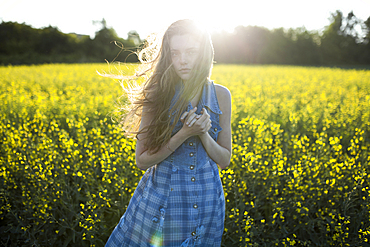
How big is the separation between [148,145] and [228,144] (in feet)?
1.60

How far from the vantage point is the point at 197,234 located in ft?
4.47

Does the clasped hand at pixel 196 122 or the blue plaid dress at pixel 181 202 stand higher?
the clasped hand at pixel 196 122

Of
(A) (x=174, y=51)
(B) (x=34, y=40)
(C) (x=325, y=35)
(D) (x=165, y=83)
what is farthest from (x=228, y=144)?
(C) (x=325, y=35)

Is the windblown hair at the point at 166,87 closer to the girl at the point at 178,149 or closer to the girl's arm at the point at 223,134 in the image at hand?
the girl at the point at 178,149

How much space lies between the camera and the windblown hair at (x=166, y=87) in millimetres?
1311

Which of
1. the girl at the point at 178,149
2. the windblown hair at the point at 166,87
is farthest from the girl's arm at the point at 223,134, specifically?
the windblown hair at the point at 166,87

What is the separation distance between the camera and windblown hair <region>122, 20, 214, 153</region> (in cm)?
131

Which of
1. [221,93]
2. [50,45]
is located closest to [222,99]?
[221,93]

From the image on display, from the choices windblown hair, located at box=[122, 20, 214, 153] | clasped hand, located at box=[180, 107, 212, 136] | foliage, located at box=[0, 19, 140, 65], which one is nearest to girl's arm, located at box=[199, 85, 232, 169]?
windblown hair, located at box=[122, 20, 214, 153]

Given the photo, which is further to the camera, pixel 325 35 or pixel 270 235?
pixel 325 35

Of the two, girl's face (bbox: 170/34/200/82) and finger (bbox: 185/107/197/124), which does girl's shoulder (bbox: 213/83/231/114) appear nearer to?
girl's face (bbox: 170/34/200/82)

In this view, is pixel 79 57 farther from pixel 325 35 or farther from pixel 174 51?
pixel 325 35

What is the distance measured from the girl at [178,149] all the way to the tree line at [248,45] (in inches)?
1914

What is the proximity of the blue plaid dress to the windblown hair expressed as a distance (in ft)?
0.22
